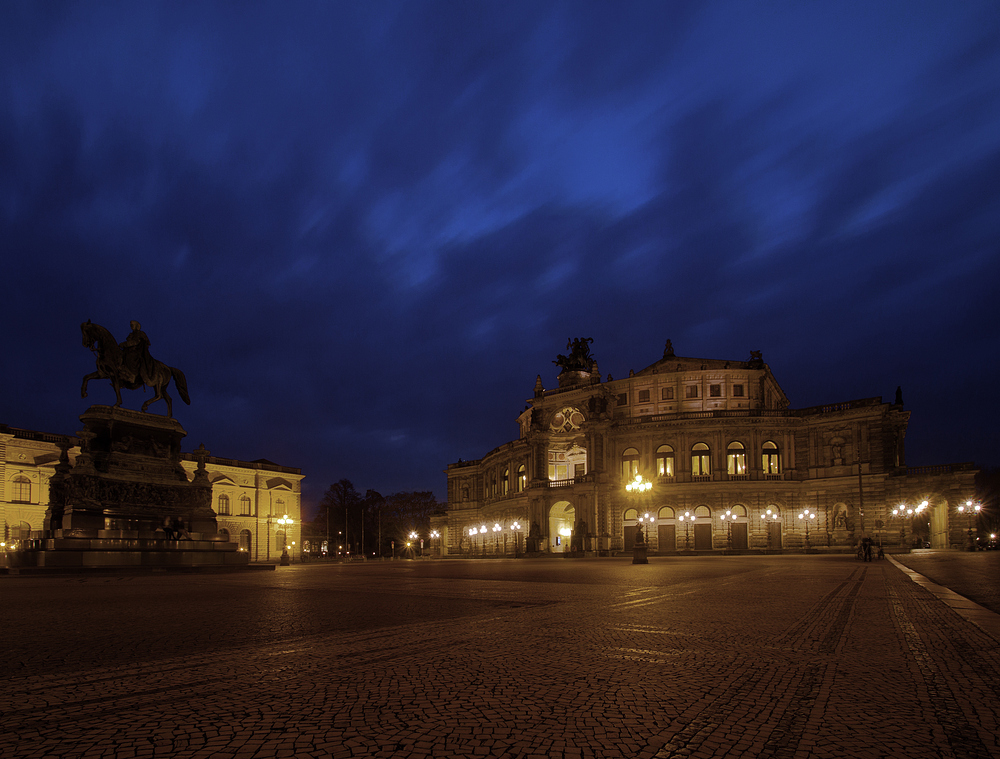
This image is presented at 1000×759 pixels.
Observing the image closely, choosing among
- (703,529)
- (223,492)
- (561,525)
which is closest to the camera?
(703,529)

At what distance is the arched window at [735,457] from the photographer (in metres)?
61.2

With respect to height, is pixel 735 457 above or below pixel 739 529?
above

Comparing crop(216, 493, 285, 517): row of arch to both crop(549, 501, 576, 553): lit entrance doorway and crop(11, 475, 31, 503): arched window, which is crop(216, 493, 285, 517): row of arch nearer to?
crop(11, 475, 31, 503): arched window

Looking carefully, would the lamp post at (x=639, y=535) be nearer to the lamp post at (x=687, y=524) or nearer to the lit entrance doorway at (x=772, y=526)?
the lamp post at (x=687, y=524)

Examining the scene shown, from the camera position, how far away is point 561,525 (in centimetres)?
6962

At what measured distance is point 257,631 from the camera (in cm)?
782

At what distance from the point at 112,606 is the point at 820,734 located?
35.7ft

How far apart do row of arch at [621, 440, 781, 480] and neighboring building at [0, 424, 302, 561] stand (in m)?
34.2

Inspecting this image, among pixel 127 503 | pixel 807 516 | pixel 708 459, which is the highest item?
pixel 708 459

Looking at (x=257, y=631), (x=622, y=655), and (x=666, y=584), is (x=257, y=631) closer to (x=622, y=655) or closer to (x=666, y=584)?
(x=622, y=655)

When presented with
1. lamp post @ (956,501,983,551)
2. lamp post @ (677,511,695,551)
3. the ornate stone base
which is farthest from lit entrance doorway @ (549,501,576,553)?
the ornate stone base

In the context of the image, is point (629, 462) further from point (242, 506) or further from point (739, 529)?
point (242, 506)

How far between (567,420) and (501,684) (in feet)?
215

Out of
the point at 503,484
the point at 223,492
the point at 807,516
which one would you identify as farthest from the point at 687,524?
the point at 223,492
